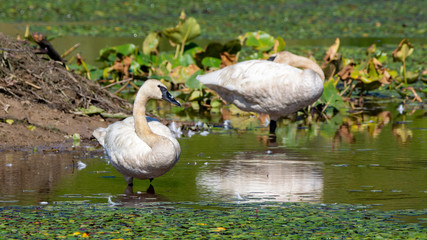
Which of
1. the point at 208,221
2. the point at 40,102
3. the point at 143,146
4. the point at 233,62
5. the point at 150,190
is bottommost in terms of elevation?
the point at 208,221

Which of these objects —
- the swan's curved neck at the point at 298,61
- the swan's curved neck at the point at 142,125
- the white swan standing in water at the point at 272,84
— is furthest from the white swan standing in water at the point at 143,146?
the swan's curved neck at the point at 298,61

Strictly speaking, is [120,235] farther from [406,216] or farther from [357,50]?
[357,50]

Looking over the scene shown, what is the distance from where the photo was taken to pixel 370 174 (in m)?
8.34

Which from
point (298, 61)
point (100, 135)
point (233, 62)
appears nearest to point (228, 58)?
point (233, 62)

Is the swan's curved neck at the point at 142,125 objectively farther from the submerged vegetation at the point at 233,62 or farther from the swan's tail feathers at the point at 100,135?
the swan's tail feathers at the point at 100,135

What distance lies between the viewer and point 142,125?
7582 millimetres

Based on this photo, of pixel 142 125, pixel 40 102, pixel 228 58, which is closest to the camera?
pixel 142 125

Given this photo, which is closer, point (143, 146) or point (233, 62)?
point (143, 146)

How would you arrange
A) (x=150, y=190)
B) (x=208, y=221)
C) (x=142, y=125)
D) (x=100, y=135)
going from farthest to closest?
(x=100, y=135), (x=150, y=190), (x=142, y=125), (x=208, y=221)

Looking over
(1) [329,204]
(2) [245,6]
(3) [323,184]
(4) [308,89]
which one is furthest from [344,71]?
(2) [245,6]

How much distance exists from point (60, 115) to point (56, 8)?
21.3 meters

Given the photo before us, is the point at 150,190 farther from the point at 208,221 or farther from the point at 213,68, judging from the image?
the point at 213,68

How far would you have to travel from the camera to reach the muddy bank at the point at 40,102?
393 inches

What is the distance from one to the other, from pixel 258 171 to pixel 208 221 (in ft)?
7.94
